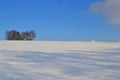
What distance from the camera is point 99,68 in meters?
6.03

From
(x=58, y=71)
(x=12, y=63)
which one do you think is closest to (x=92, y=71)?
(x=58, y=71)

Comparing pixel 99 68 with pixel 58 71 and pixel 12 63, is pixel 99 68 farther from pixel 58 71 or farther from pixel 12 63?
pixel 12 63

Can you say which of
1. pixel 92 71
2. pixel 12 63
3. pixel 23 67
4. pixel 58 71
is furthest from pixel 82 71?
pixel 12 63

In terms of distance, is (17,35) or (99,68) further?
(17,35)

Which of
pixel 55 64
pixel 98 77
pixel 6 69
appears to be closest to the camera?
A: pixel 98 77

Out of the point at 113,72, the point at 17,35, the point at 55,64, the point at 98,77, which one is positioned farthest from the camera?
Answer: the point at 17,35

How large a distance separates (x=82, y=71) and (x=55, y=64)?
118cm

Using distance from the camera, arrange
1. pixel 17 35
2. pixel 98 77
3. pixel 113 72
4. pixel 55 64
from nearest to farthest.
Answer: pixel 98 77
pixel 113 72
pixel 55 64
pixel 17 35

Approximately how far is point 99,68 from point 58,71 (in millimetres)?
1114

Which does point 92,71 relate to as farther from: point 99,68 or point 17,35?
point 17,35

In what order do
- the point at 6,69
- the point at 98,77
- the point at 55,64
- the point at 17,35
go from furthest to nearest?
1. the point at 17,35
2. the point at 55,64
3. the point at 6,69
4. the point at 98,77

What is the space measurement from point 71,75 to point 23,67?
1548 millimetres

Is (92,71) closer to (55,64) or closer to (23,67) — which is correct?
(55,64)

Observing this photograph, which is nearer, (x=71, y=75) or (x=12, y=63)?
(x=71, y=75)
